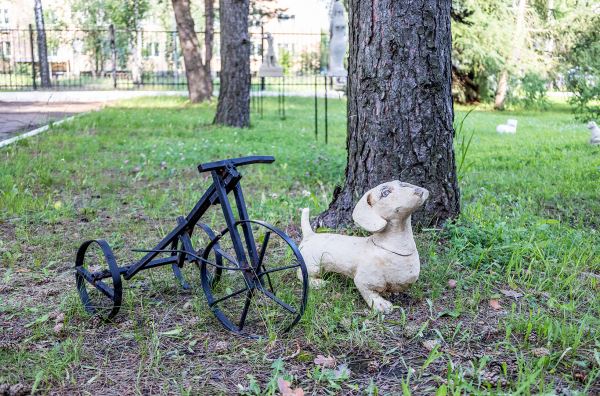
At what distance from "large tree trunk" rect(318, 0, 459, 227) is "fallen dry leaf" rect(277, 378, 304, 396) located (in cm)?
181

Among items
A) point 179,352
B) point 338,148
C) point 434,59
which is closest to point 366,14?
point 434,59

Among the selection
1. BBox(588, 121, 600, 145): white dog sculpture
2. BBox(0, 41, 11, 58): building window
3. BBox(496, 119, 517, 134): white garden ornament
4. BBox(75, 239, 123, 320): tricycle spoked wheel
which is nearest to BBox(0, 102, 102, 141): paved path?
BBox(75, 239, 123, 320): tricycle spoked wheel

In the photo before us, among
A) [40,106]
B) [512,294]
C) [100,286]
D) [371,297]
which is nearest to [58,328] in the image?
[100,286]

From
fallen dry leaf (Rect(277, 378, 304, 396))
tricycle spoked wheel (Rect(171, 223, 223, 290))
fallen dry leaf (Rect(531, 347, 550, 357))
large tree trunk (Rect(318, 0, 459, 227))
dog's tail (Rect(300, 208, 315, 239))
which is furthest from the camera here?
large tree trunk (Rect(318, 0, 459, 227))

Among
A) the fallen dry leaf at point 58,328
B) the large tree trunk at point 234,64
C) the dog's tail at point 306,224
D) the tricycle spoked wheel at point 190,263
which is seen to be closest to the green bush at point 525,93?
the large tree trunk at point 234,64

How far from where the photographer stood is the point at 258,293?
2943 mm

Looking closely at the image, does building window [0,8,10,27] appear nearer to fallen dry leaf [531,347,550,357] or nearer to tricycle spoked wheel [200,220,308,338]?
tricycle spoked wheel [200,220,308,338]

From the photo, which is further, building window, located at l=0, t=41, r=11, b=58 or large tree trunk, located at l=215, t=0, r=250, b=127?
building window, located at l=0, t=41, r=11, b=58

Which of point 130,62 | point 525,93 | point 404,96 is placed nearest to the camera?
point 404,96

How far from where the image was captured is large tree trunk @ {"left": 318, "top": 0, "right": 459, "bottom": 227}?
374cm

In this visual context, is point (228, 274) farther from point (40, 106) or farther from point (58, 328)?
point (40, 106)

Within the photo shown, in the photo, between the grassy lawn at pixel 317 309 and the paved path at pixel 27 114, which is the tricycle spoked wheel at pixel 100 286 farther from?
the paved path at pixel 27 114

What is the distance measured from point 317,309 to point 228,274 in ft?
2.49

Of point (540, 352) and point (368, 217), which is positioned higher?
point (368, 217)
